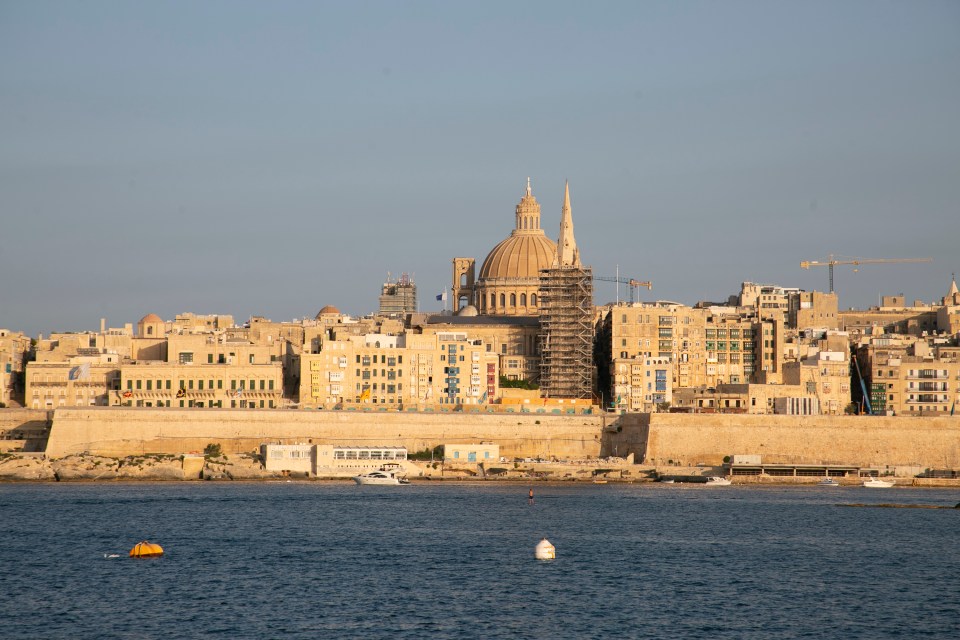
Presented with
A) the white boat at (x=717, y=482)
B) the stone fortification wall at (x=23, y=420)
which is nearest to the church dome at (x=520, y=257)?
the white boat at (x=717, y=482)

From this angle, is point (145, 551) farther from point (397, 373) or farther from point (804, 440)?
point (397, 373)

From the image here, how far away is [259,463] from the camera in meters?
80.2

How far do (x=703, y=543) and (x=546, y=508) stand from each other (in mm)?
13532

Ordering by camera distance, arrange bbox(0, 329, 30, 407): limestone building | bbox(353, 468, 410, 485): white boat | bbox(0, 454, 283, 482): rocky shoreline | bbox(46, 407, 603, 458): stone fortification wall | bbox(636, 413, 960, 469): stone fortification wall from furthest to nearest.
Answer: bbox(0, 329, 30, 407): limestone building
bbox(636, 413, 960, 469): stone fortification wall
bbox(46, 407, 603, 458): stone fortification wall
bbox(0, 454, 283, 482): rocky shoreline
bbox(353, 468, 410, 485): white boat

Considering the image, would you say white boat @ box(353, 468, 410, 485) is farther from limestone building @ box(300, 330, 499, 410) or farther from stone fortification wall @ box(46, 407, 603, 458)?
limestone building @ box(300, 330, 499, 410)

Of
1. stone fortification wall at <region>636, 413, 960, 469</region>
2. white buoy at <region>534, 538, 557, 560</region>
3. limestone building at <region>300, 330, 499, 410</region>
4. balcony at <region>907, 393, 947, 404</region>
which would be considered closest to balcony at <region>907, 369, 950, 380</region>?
balcony at <region>907, 393, 947, 404</region>

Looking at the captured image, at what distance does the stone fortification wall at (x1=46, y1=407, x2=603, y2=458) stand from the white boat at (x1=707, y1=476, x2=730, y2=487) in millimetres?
8774

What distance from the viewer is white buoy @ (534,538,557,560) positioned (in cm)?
4762

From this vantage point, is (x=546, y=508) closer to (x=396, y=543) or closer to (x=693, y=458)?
(x=396, y=543)

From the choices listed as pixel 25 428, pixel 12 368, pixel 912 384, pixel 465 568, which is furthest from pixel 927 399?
pixel 465 568

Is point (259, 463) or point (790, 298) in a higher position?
point (790, 298)

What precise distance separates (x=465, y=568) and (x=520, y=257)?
80842 mm

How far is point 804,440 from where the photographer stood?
8700 centimetres

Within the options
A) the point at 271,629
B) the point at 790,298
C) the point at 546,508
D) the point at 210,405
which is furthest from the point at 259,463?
the point at 790,298
